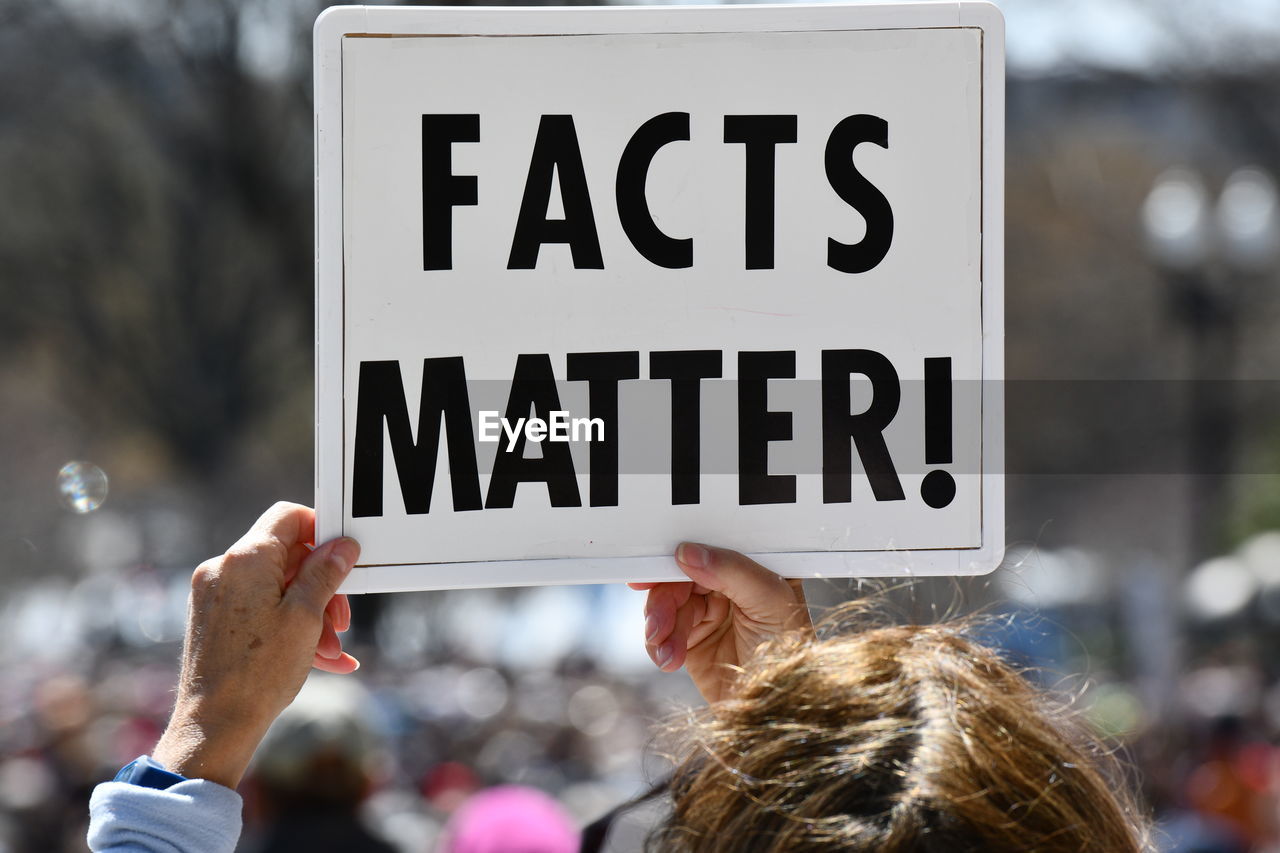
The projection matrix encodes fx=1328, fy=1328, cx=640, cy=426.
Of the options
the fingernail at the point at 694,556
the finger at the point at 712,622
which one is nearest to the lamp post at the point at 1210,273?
A: the finger at the point at 712,622

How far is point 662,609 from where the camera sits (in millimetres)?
1668

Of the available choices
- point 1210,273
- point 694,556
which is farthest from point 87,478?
point 694,556

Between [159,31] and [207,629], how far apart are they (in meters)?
13.9

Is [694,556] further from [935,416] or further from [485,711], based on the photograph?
[485,711]

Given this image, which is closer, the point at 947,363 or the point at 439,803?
the point at 947,363

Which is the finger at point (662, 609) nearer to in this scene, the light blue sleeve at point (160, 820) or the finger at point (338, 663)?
the finger at point (338, 663)

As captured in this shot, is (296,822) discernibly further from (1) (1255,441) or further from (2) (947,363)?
(1) (1255,441)

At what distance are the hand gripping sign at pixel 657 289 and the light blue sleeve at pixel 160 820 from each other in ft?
1.21

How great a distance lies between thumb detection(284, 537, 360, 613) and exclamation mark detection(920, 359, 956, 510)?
2.27 ft

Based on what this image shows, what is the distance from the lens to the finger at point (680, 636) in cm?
168

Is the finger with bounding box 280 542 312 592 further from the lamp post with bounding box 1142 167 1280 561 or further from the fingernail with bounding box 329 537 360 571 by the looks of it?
the lamp post with bounding box 1142 167 1280 561

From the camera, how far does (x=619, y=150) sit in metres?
1.60

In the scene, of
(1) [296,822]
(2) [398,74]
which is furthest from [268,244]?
(2) [398,74]

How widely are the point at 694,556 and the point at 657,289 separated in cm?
32
